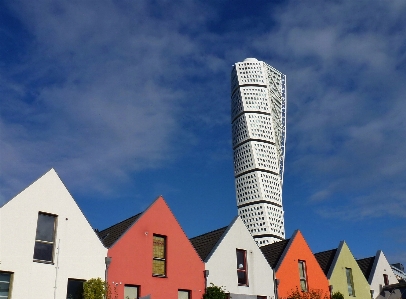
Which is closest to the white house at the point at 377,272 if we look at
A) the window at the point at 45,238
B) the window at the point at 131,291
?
the window at the point at 131,291

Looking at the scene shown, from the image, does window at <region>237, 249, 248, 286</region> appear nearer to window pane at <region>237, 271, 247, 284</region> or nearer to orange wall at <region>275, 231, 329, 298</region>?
window pane at <region>237, 271, 247, 284</region>

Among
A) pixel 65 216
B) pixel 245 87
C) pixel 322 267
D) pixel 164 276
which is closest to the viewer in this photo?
pixel 65 216

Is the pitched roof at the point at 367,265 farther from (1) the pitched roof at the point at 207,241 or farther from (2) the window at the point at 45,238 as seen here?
(2) the window at the point at 45,238

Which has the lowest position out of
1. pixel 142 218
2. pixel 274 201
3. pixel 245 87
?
pixel 142 218

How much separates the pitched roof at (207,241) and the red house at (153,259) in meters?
1.72

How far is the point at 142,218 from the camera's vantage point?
976 inches

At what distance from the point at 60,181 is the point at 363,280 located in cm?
2273

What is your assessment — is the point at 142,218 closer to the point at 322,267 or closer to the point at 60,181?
the point at 60,181

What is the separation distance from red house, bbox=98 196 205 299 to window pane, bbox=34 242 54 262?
2788 mm

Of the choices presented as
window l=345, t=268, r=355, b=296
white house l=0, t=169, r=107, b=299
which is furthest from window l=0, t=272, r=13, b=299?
window l=345, t=268, r=355, b=296

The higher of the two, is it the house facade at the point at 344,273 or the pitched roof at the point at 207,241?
the pitched roof at the point at 207,241

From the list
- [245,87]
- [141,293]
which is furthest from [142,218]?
[245,87]

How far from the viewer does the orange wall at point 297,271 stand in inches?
1158

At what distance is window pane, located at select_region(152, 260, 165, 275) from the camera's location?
24.2 m
